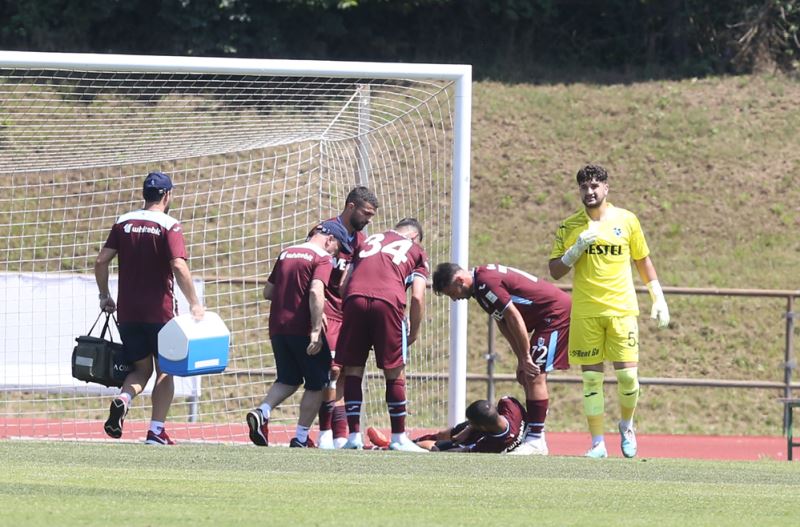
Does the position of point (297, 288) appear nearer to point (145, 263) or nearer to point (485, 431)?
point (145, 263)

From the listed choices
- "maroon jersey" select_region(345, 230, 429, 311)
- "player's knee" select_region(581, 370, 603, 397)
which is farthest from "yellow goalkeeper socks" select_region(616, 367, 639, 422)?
"maroon jersey" select_region(345, 230, 429, 311)

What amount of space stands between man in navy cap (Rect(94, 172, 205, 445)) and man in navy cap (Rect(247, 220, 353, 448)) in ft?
2.06

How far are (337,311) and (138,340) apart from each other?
1.53 m

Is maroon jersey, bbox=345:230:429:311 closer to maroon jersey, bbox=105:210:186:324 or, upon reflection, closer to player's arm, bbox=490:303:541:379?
player's arm, bbox=490:303:541:379

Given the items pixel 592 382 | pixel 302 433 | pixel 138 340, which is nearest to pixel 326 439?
pixel 302 433

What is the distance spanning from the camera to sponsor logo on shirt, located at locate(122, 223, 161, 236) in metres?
9.14

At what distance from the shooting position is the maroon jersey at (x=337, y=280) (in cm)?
988

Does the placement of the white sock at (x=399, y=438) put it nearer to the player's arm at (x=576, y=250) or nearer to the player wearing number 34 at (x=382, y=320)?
the player wearing number 34 at (x=382, y=320)

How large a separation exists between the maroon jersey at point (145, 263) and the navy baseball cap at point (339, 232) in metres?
1.04

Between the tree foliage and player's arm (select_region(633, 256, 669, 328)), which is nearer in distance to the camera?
player's arm (select_region(633, 256, 669, 328))

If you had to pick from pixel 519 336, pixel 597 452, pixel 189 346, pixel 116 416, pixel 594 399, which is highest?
pixel 519 336

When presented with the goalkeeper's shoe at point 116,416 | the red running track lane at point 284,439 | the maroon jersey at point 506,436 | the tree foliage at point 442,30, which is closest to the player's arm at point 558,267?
the maroon jersey at point 506,436

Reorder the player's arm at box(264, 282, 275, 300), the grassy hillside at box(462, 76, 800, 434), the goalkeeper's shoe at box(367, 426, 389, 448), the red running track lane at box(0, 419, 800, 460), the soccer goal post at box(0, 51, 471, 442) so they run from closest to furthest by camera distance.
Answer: the player's arm at box(264, 282, 275, 300)
the goalkeeper's shoe at box(367, 426, 389, 448)
the soccer goal post at box(0, 51, 471, 442)
the red running track lane at box(0, 419, 800, 460)
the grassy hillside at box(462, 76, 800, 434)

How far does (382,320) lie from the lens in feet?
30.1
